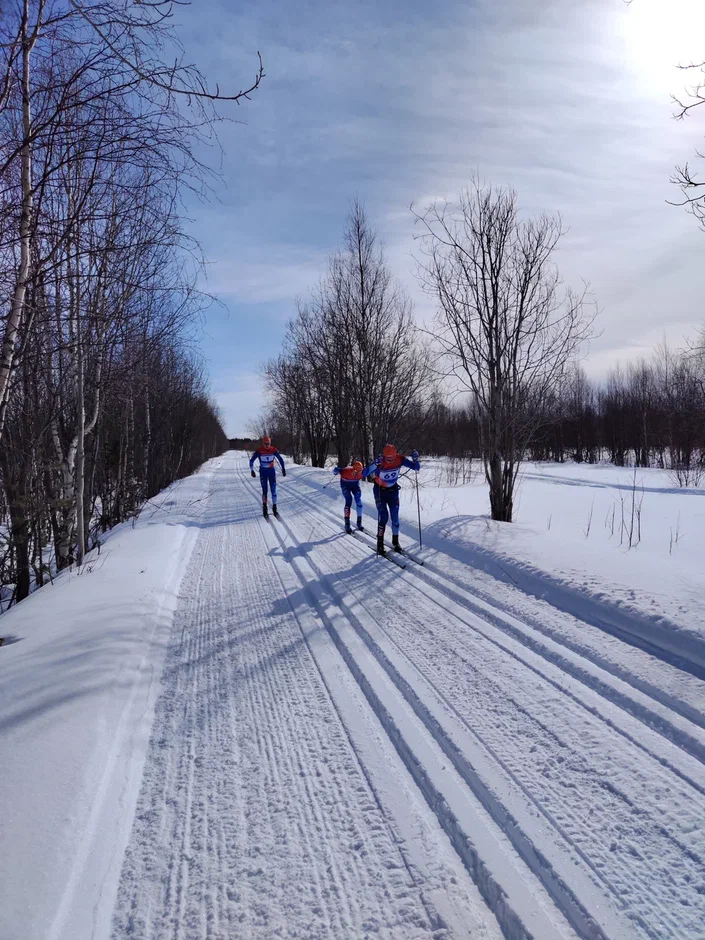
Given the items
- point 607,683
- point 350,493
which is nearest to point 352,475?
point 350,493

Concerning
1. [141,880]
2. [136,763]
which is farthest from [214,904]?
[136,763]

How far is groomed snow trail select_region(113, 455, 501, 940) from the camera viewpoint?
84.6 inches

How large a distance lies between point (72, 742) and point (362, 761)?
1805mm

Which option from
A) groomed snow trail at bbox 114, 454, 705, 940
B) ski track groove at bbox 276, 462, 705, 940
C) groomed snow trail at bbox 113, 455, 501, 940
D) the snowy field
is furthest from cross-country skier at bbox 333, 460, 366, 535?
ski track groove at bbox 276, 462, 705, 940

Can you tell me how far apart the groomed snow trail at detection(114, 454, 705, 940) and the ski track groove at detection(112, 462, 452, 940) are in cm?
1

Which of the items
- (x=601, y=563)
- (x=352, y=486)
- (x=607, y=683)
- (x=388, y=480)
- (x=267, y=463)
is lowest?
(x=607, y=683)

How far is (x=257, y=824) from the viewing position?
2660 millimetres

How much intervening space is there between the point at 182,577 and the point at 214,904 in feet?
19.0

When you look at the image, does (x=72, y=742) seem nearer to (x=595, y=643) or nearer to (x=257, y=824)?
(x=257, y=824)

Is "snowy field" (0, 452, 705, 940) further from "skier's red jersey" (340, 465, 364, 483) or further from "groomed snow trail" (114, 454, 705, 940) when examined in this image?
"skier's red jersey" (340, 465, 364, 483)

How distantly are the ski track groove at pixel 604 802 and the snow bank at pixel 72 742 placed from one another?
2.15 meters

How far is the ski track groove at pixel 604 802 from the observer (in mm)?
2225

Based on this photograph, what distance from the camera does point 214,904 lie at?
221cm

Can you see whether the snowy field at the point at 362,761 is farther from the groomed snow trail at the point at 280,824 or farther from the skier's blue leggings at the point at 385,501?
the skier's blue leggings at the point at 385,501
